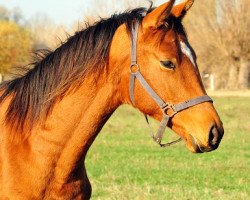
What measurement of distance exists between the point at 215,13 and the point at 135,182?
137 ft

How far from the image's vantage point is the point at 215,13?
161ft

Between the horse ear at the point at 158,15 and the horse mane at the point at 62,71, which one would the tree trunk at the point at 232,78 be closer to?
the horse mane at the point at 62,71

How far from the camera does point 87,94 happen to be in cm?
414

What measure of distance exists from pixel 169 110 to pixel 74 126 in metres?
0.74

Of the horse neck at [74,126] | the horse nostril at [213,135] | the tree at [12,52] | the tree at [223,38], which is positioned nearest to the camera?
the horse nostril at [213,135]

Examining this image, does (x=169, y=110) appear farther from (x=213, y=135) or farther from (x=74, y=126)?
(x=74, y=126)

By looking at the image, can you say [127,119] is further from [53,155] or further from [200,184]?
[53,155]

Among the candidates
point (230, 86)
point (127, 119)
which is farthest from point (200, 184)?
point (230, 86)

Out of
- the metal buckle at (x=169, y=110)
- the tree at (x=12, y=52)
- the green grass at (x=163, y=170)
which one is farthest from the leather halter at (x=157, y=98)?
the green grass at (x=163, y=170)

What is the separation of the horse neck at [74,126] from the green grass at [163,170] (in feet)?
12.6

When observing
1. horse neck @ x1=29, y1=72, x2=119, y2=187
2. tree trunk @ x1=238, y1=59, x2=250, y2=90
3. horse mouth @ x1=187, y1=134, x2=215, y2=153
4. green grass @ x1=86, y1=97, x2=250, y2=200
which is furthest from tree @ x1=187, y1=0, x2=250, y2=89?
horse mouth @ x1=187, y1=134, x2=215, y2=153

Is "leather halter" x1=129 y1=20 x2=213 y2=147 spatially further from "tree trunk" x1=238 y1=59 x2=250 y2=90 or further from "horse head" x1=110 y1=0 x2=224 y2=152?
"tree trunk" x1=238 y1=59 x2=250 y2=90

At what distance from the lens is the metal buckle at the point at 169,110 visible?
152 inches

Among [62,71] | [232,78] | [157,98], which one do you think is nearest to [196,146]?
[157,98]
